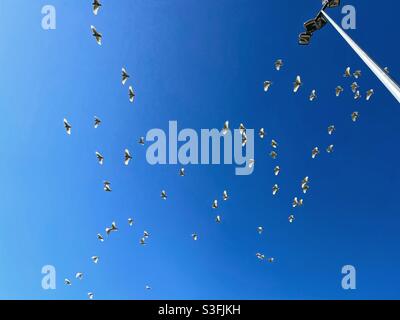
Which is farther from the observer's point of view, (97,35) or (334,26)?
(97,35)

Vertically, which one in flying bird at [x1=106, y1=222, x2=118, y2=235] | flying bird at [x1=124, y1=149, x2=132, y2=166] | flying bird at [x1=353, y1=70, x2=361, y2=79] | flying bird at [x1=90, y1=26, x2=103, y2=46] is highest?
flying bird at [x1=90, y1=26, x2=103, y2=46]

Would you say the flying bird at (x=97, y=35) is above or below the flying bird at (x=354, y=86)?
above

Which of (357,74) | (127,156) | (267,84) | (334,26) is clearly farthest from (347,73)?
(127,156)

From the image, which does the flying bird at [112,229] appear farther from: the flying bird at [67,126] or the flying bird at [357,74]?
the flying bird at [357,74]

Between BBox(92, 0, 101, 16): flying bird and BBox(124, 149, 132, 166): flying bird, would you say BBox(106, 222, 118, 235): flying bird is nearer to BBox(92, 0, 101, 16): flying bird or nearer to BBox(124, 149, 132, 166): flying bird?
BBox(124, 149, 132, 166): flying bird

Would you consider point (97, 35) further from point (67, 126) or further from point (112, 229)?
point (112, 229)

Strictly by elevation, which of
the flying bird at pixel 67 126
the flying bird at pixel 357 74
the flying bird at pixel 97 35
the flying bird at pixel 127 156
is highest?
the flying bird at pixel 97 35

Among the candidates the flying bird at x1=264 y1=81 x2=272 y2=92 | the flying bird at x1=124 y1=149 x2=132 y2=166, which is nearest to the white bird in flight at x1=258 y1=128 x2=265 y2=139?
the flying bird at x1=264 y1=81 x2=272 y2=92

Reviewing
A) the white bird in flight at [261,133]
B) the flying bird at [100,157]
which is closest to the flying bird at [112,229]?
the flying bird at [100,157]
